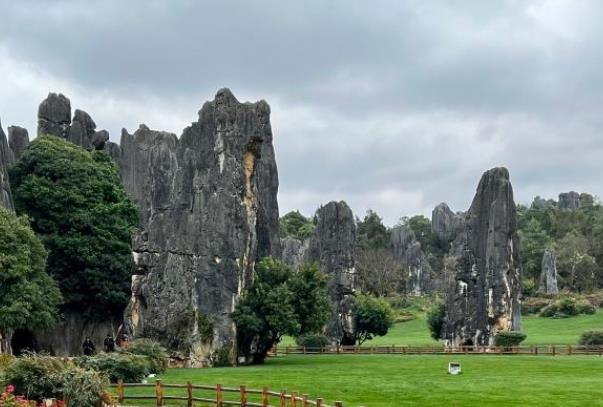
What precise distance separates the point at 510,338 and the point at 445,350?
5126 mm

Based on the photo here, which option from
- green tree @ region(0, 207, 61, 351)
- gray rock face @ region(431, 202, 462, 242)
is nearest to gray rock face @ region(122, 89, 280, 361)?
green tree @ region(0, 207, 61, 351)

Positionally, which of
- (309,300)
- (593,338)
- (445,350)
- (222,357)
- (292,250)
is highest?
(292,250)

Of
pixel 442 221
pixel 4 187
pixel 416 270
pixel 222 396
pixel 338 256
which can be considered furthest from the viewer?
pixel 442 221

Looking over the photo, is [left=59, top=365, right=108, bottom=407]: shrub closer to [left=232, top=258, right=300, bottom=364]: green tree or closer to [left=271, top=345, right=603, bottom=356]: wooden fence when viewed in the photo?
[left=232, top=258, right=300, bottom=364]: green tree

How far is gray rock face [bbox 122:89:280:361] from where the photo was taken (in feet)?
167

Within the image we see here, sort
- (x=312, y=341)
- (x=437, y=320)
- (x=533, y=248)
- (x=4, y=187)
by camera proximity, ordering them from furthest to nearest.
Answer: (x=533, y=248)
(x=437, y=320)
(x=312, y=341)
(x=4, y=187)

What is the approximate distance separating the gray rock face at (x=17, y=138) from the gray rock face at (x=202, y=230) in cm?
2136

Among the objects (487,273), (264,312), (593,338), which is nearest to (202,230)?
(264,312)

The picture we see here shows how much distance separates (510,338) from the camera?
206 feet

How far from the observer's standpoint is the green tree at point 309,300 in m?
51.8

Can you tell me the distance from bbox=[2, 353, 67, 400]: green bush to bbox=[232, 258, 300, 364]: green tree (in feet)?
73.7

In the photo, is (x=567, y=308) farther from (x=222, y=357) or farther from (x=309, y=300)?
(x=222, y=357)

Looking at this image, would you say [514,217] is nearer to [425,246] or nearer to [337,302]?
[337,302]

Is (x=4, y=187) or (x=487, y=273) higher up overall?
(x=4, y=187)
